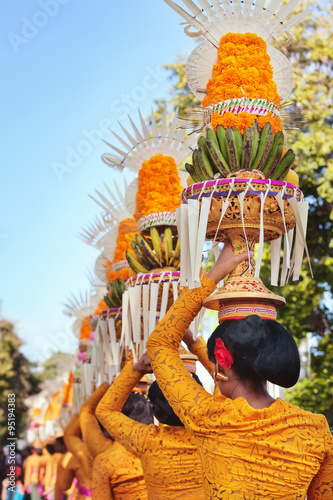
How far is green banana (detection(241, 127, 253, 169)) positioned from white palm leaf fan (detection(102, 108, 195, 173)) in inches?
86.5

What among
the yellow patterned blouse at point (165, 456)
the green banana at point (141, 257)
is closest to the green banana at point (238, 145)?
the yellow patterned blouse at point (165, 456)

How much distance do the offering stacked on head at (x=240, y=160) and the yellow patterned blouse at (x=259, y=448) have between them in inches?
19.2

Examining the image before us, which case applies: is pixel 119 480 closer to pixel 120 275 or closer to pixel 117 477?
pixel 117 477

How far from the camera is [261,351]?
1984 millimetres

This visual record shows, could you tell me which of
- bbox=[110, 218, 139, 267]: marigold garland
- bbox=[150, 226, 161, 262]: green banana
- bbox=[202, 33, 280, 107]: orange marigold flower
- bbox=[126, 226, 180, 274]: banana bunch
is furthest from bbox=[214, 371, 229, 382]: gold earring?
bbox=[110, 218, 139, 267]: marigold garland

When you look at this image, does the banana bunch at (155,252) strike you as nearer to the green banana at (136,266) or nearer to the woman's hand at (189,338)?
the green banana at (136,266)

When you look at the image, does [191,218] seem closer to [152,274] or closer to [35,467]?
[152,274]

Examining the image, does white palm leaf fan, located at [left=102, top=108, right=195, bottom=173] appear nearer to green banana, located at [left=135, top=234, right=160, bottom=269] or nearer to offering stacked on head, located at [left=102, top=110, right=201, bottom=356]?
offering stacked on head, located at [left=102, top=110, right=201, bottom=356]

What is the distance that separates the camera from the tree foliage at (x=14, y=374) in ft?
84.1

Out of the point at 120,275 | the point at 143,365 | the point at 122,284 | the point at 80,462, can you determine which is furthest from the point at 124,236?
the point at 143,365

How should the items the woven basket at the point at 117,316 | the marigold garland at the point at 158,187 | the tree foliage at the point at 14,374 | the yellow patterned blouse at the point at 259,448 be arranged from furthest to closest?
the tree foliage at the point at 14,374 < the woven basket at the point at 117,316 < the marigold garland at the point at 158,187 < the yellow patterned blouse at the point at 259,448

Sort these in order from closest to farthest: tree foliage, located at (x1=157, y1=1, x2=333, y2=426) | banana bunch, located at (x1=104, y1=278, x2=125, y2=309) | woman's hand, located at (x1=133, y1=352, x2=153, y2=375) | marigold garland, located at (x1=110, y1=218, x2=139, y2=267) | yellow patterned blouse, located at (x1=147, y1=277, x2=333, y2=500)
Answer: yellow patterned blouse, located at (x1=147, y1=277, x2=333, y2=500)
woman's hand, located at (x1=133, y1=352, x2=153, y2=375)
banana bunch, located at (x1=104, y1=278, x2=125, y2=309)
marigold garland, located at (x1=110, y1=218, x2=139, y2=267)
tree foliage, located at (x1=157, y1=1, x2=333, y2=426)

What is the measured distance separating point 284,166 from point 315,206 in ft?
28.2

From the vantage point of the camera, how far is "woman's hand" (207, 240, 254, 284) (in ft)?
7.75
